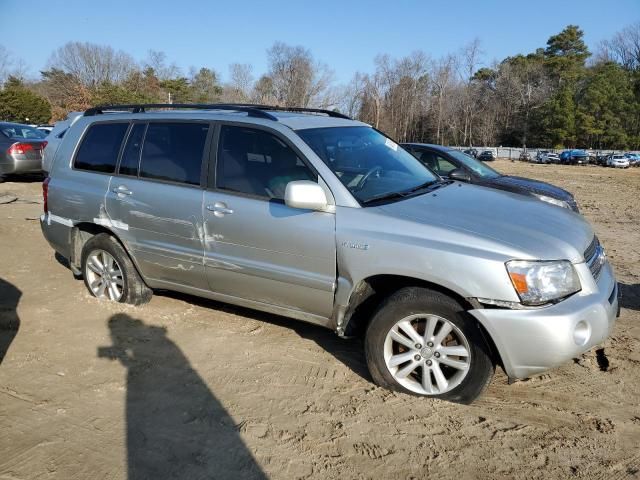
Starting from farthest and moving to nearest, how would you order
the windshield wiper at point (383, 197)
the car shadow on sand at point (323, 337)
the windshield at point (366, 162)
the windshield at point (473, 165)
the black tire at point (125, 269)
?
the windshield at point (473, 165) → the black tire at point (125, 269) → the car shadow on sand at point (323, 337) → the windshield at point (366, 162) → the windshield wiper at point (383, 197)

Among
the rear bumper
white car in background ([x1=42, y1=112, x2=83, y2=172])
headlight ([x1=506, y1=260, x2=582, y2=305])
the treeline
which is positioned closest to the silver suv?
headlight ([x1=506, y1=260, x2=582, y2=305])

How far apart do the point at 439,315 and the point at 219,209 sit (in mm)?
1852

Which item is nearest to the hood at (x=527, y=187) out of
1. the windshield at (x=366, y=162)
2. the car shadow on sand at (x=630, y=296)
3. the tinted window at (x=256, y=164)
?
the car shadow on sand at (x=630, y=296)

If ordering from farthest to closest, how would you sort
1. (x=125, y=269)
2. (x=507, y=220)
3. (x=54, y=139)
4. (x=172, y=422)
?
(x=54, y=139), (x=125, y=269), (x=507, y=220), (x=172, y=422)

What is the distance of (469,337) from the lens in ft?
10.5

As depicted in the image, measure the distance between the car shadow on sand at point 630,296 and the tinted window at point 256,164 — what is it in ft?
11.7

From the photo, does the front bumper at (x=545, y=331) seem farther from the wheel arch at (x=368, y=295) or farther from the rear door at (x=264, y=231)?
the rear door at (x=264, y=231)

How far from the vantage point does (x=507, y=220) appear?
11.4 feet

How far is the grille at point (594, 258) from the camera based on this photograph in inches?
133

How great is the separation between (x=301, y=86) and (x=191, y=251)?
5365 centimetres

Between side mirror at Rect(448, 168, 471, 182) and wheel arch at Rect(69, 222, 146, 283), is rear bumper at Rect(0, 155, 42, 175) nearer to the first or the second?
wheel arch at Rect(69, 222, 146, 283)

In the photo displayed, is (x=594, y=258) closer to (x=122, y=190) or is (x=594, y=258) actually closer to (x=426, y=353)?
(x=426, y=353)

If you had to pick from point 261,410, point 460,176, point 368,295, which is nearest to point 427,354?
point 368,295

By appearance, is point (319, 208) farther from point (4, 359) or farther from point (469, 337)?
point (4, 359)
